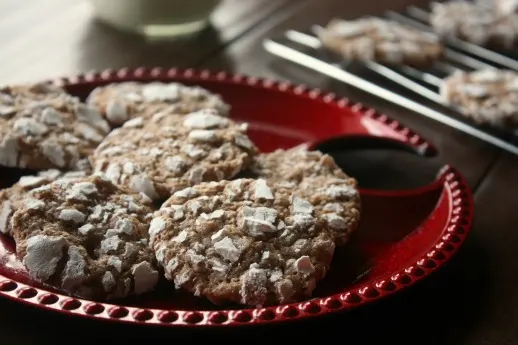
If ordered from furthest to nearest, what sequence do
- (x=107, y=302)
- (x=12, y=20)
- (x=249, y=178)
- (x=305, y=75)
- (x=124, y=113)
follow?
(x=12, y=20) → (x=305, y=75) → (x=124, y=113) → (x=249, y=178) → (x=107, y=302)

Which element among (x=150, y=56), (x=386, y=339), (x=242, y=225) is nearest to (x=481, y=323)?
(x=386, y=339)

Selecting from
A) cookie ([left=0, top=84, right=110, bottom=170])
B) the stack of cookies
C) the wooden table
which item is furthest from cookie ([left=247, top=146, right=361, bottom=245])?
cookie ([left=0, top=84, right=110, bottom=170])

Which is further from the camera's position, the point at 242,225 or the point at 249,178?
the point at 249,178

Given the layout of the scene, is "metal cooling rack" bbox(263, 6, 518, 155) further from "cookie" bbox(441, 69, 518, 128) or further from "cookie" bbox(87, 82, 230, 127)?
"cookie" bbox(87, 82, 230, 127)

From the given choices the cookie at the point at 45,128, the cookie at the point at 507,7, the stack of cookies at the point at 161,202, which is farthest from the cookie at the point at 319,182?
the cookie at the point at 507,7

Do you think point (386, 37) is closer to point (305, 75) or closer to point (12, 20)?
point (305, 75)

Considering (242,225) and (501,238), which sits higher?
(242,225)

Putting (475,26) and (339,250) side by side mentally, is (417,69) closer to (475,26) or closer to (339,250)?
(475,26)

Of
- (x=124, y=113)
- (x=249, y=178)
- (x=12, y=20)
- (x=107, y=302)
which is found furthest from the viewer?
(x=12, y=20)
